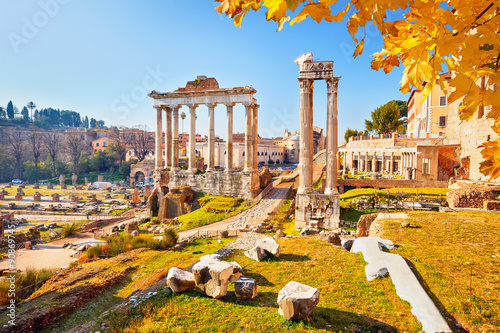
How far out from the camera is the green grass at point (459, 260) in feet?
15.6

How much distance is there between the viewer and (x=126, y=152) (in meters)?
66.9

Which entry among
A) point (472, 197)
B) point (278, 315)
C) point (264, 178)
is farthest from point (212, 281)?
point (264, 178)

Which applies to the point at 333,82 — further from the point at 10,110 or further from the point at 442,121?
the point at 10,110

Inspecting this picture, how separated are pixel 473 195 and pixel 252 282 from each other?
1361 centimetres

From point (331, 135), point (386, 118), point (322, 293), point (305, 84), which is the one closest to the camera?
point (322, 293)

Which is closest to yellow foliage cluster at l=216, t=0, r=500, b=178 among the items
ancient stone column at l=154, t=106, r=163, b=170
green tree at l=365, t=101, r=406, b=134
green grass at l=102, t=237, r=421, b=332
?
green grass at l=102, t=237, r=421, b=332

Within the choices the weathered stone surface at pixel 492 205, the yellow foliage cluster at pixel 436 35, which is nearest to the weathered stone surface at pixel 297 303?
the yellow foliage cluster at pixel 436 35

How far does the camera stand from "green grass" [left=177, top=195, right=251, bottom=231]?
65.4 ft

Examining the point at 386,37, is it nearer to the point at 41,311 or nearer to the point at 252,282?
the point at 252,282

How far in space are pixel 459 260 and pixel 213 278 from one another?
5.90 m

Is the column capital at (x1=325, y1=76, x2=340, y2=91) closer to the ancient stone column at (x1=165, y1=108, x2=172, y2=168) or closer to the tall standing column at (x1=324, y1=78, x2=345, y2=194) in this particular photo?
the tall standing column at (x1=324, y1=78, x2=345, y2=194)

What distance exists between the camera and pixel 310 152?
15664 millimetres

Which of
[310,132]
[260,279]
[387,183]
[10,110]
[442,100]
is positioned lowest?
[260,279]

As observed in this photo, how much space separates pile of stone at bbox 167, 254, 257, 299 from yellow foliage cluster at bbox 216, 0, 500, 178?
5.04 meters
